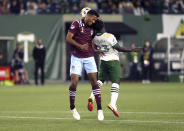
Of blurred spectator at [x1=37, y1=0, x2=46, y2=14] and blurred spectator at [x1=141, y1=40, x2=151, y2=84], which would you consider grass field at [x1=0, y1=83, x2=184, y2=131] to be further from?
blurred spectator at [x1=37, y1=0, x2=46, y2=14]

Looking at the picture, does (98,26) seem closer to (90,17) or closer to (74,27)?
(90,17)

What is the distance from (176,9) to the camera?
38688 millimetres

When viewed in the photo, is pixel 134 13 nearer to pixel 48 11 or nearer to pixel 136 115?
pixel 48 11

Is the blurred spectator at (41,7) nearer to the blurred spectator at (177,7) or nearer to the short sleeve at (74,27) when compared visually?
the blurred spectator at (177,7)

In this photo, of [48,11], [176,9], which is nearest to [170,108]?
[48,11]

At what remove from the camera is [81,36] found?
1223cm

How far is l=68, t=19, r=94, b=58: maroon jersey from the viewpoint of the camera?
1213 cm

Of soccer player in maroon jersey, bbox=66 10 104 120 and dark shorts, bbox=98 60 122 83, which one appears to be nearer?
soccer player in maroon jersey, bbox=66 10 104 120

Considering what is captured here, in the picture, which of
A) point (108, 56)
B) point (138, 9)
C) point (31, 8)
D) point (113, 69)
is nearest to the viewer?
point (113, 69)

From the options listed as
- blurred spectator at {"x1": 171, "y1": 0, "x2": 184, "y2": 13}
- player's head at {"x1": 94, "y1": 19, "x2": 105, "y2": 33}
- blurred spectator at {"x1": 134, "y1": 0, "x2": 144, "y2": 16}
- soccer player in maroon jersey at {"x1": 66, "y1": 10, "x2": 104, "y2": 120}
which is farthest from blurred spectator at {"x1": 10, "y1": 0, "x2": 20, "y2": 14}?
soccer player in maroon jersey at {"x1": 66, "y1": 10, "x2": 104, "y2": 120}

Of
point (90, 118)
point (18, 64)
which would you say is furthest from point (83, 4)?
point (90, 118)

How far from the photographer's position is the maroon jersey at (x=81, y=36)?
1213cm

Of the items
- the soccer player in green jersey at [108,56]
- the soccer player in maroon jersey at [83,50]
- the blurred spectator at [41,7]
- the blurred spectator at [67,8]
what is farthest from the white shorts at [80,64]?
the blurred spectator at [67,8]

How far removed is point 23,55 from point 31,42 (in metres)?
2.04
